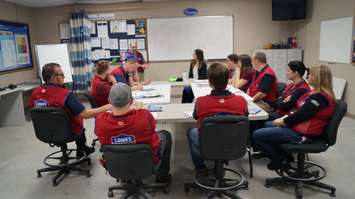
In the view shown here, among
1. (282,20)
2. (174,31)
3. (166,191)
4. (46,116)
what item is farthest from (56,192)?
(282,20)

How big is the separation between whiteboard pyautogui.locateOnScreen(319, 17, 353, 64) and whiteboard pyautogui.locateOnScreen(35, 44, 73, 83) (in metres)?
5.13

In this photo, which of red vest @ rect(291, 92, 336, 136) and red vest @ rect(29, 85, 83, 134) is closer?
red vest @ rect(291, 92, 336, 136)

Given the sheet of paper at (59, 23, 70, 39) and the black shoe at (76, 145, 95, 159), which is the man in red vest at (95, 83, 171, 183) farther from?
the sheet of paper at (59, 23, 70, 39)

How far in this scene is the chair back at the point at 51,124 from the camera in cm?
264

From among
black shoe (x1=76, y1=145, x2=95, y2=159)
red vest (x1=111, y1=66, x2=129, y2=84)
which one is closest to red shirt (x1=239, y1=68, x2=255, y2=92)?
red vest (x1=111, y1=66, x2=129, y2=84)

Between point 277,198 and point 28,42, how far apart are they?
632cm

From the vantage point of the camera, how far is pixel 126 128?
2.05m

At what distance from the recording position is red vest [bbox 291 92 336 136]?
2.33m

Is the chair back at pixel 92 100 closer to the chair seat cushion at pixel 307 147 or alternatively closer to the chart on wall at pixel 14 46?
the chair seat cushion at pixel 307 147

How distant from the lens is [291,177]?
8.40ft

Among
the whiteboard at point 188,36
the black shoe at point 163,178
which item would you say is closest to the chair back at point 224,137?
the black shoe at point 163,178

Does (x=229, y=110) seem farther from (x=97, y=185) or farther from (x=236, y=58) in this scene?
(x=236, y=58)

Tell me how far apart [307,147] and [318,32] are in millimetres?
4117

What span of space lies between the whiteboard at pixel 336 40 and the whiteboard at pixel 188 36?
6.61 ft
